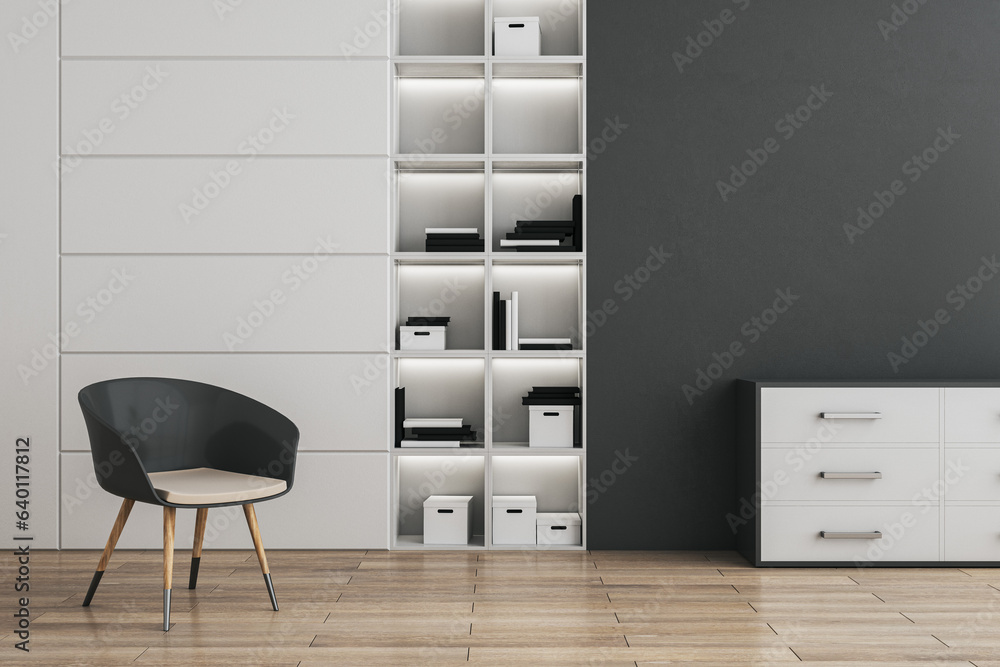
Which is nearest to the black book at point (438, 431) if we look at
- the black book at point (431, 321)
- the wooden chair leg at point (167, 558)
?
the black book at point (431, 321)

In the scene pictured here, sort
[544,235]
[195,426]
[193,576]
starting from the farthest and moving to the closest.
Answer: [544,235]
[195,426]
[193,576]

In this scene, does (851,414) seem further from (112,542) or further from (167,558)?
(112,542)

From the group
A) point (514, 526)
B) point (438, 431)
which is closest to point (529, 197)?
point (438, 431)

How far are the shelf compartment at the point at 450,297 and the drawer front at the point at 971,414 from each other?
2213mm

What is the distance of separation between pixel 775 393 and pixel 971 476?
36.8 inches

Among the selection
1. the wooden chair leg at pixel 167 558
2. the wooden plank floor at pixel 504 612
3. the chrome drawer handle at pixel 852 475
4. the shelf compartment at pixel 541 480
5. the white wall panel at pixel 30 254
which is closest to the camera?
the wooden plank floor at pixel 504 612

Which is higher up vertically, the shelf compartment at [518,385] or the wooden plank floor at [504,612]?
the shelf compartment at [518,385]

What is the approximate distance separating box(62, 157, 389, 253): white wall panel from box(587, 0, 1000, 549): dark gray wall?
1154mm

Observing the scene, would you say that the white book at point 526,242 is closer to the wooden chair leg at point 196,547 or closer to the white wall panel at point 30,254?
the wooden chair leg at point 196,547

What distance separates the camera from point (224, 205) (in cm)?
380

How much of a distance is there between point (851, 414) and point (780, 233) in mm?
969

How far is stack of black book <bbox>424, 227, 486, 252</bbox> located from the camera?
3908 mm

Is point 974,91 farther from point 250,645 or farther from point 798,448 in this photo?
point 250,645

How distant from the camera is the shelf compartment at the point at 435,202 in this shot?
4156 mm
